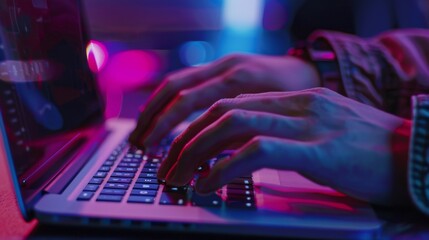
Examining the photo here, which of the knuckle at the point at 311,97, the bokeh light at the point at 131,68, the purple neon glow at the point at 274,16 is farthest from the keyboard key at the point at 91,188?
the purple neon glow at the point at 274,16

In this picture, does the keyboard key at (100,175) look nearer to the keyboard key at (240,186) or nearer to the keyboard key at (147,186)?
the keyboard key at (147,186)

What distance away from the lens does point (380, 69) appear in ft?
2.01

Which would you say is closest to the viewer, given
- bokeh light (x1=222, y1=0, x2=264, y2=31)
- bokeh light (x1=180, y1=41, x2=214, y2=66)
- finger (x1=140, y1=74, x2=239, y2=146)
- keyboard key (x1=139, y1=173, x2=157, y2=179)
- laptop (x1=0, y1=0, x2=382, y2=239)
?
laptop (x1=0, y1=0, x2=382, y2=239)

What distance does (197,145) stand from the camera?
0.41m

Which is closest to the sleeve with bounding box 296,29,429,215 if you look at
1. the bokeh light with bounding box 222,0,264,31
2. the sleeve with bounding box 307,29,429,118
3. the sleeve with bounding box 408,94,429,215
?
the sleeve with bounding box 307,29,429,118

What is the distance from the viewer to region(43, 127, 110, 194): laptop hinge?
43cm

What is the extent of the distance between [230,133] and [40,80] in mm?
277

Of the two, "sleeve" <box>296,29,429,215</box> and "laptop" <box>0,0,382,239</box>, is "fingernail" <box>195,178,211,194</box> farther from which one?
"sleeve" <box>296,29,429,215</box>

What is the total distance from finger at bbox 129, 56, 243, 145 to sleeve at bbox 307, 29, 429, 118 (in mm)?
188

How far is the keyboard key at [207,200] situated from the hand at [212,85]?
0.69ft

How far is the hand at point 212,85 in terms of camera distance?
0.62m

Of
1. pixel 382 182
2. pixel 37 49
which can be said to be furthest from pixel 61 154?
pixel 382 182

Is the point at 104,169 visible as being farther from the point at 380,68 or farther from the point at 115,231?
the point at 380,68

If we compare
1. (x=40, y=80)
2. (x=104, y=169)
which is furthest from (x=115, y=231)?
(x=40, y=80)
